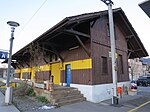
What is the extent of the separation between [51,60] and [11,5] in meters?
8.36

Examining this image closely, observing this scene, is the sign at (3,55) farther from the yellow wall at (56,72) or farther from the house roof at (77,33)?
the yellow wall at (56,72)

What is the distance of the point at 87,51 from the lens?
39.1 ft

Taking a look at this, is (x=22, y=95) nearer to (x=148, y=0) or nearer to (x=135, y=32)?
(x=148, y=0)

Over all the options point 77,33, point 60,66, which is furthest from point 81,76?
point 77,33

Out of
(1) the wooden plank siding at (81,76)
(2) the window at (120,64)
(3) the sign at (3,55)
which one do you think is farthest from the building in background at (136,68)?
(3) the sign at (3,55)

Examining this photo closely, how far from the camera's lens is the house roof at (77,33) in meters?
10.2

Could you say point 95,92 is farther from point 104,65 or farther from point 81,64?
point 104,65

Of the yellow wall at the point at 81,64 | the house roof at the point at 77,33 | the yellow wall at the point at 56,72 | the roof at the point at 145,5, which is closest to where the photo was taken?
the roof at the point at 145,5

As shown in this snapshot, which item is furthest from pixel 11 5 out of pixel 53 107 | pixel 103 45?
pixel 103 45

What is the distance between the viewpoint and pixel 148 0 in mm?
4895

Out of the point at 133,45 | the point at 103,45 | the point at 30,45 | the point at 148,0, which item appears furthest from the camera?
the point at 133,45

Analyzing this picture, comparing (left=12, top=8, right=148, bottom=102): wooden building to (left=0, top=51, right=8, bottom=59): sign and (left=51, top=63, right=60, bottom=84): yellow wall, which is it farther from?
(left=0, top=51, right=8, bottom=59): sign

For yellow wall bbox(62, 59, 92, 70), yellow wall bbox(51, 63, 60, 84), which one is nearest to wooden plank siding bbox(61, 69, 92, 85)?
yellow wall bbox(62, 59, 92, 70)

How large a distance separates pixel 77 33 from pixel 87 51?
179 cm
